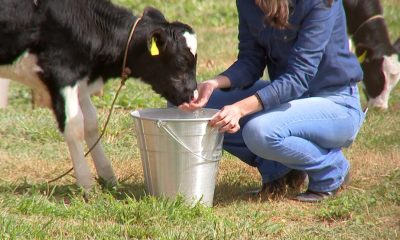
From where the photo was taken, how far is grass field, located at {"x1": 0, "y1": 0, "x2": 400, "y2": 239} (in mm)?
4555

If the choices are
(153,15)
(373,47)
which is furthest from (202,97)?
(373,47)

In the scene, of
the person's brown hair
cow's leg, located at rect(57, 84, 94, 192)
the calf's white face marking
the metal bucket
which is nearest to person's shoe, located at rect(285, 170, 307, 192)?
the metal bucket

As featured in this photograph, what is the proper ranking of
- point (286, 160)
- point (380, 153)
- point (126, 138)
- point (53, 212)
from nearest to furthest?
1. point (53, 212)
2. point (286, 160)
3. point (380, 153)
4. point (126, 138)

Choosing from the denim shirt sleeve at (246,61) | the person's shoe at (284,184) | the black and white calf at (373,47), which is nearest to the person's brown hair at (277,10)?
the denim shirt sleeve at (246,61)

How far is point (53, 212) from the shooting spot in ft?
15.9

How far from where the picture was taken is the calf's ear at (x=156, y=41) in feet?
17.8

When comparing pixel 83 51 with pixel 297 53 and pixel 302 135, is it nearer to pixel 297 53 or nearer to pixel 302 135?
pixel 297 53

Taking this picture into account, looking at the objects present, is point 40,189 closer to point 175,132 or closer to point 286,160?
point 175,132

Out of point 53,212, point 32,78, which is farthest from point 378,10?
point 53,212

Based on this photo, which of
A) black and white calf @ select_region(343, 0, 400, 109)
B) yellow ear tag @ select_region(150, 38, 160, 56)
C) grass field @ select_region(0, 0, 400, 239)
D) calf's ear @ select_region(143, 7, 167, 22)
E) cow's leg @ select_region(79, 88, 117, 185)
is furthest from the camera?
black and white calf @ select_region(343, 0, 400, 109)

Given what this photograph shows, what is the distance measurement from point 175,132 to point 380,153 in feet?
7.94

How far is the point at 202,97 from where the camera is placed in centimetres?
539

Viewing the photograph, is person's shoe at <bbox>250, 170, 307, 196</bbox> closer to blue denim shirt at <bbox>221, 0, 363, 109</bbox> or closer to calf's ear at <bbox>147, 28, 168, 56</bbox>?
blue denim shirt at <bbox>221, 0, 363, 109</bbox>

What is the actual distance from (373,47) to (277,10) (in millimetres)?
4618
